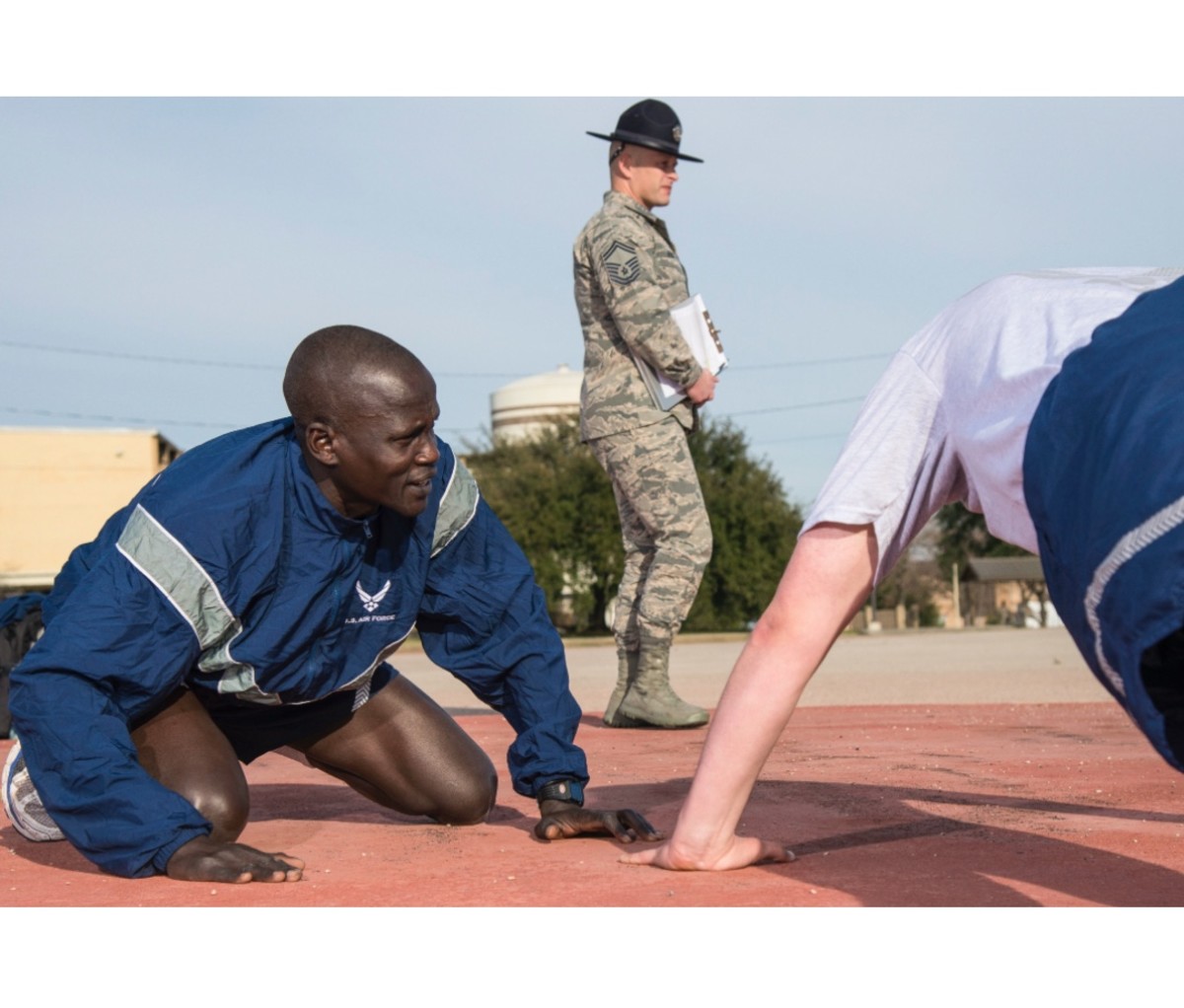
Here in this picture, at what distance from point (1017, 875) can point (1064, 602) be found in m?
1.36

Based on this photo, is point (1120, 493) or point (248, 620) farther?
point (248, 620)

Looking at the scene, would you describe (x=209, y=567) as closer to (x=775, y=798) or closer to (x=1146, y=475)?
(x=775, y=798)

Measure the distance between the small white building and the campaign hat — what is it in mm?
47644

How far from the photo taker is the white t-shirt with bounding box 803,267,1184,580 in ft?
8.23

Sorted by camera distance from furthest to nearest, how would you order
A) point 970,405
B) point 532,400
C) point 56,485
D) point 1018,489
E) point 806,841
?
point 532,400 → point 56,485 → point 806,841 → point 970,405 → point 1018,489

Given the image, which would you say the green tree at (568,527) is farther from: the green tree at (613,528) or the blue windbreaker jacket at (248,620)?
the blue windbreaker jacket at (248,620)

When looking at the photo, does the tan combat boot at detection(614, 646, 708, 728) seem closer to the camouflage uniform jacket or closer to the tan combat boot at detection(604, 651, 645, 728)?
the tan combat boot at detection(604, 651, 645, 728)

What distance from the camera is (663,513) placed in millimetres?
7562

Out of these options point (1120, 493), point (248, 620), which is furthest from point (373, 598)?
point (1120, 493)

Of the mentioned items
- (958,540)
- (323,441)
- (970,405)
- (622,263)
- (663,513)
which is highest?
(622,263)

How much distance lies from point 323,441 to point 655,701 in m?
3.90

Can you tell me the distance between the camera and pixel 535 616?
4531mm

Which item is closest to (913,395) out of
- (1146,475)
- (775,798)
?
(1146,475)

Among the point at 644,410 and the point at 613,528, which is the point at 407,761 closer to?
the point at 644,410
